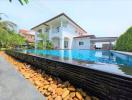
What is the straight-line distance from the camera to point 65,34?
30.1m

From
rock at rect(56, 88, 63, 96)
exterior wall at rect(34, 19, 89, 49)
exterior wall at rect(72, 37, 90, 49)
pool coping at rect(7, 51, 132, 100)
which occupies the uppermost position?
exterior wall at rect(34, 19, 89, 49)

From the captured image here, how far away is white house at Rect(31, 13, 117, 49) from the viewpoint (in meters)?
29.0

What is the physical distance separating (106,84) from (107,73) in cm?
18

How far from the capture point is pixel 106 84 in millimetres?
2717

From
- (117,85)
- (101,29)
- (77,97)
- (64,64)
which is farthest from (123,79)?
(101,29)

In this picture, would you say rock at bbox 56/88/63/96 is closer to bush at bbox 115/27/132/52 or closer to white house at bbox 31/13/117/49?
bush at bbox 115/27/132/52

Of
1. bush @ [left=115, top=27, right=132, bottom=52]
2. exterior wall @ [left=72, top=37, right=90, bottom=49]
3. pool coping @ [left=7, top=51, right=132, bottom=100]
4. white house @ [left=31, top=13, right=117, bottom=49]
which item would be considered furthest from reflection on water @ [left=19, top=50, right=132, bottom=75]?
exterior wall @ [left=72, top=37, right=90, bottom=49]

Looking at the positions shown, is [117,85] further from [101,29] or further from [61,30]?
[101,29]

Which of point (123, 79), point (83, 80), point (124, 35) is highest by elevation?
point (124, 35)

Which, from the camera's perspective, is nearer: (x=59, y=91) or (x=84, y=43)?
(x=59, y=91)

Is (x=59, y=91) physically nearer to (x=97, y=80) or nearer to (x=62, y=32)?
(x=97, y=80)

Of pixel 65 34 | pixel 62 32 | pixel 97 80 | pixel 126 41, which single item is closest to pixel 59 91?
pixel 97 80

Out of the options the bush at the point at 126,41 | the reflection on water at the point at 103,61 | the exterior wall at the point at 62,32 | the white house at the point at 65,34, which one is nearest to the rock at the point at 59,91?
the reflection on water at the point at 103,61

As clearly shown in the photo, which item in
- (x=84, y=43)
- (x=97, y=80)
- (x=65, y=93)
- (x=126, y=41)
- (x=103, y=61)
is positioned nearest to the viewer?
(x=97, y=80)
